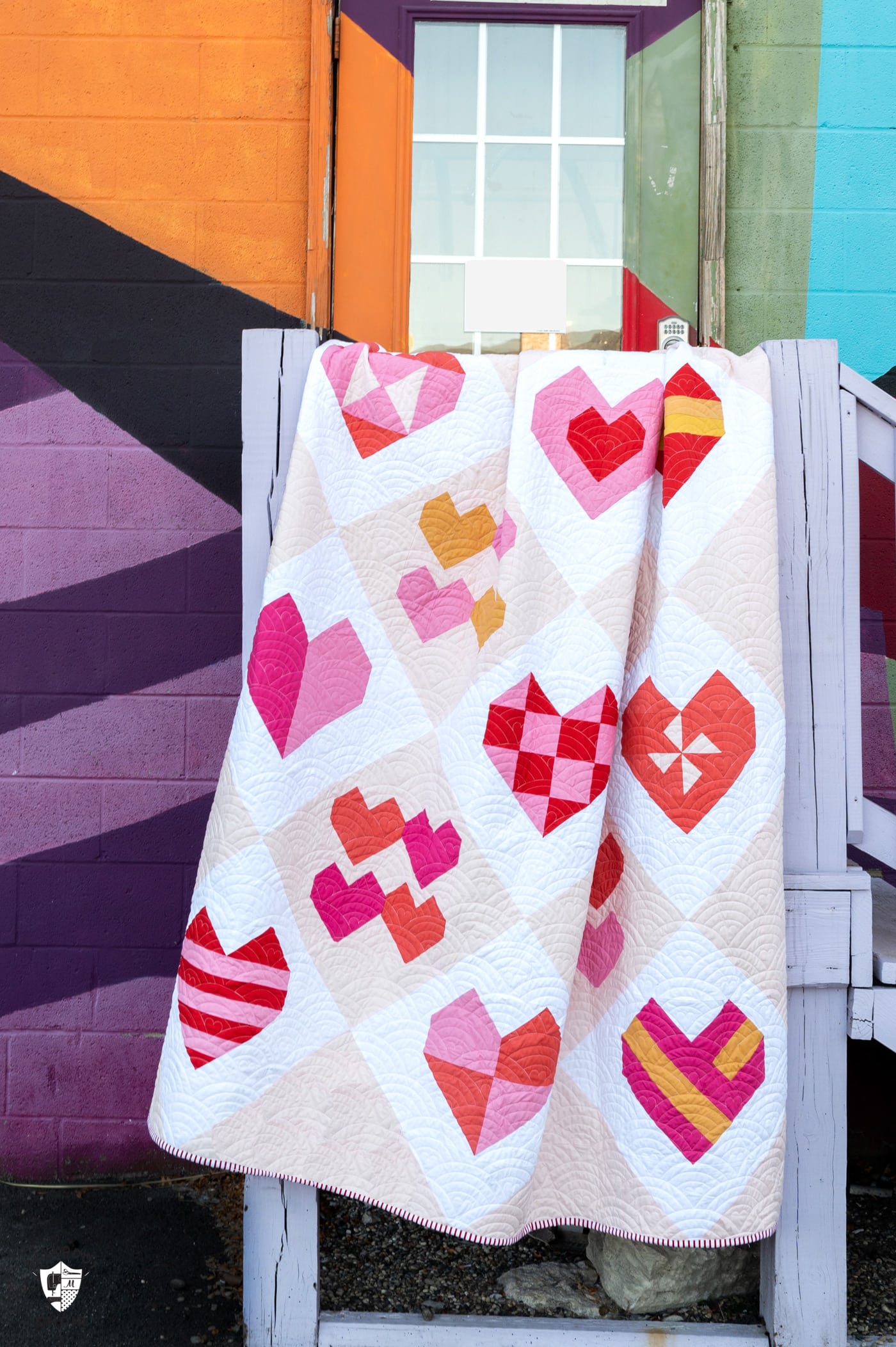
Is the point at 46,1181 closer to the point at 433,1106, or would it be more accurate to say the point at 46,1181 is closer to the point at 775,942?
the point at 433,1106

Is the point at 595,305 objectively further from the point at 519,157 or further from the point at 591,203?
the point at 519,157

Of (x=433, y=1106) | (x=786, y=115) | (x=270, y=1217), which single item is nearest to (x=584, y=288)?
(x=786, y=115)

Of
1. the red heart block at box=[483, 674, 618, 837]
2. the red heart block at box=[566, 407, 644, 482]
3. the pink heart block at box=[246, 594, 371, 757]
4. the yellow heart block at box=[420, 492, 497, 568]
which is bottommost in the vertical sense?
the red heart block at box=[483, 674, 618, 837]

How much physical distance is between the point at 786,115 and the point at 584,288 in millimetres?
497

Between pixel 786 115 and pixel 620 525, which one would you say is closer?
pixel 620 525

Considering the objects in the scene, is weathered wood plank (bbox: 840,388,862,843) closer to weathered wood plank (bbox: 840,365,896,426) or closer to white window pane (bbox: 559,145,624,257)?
weathered wood plank (bbox: 840,365,896,426)

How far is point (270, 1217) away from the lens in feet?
4.33

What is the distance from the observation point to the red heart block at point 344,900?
4.04 ft

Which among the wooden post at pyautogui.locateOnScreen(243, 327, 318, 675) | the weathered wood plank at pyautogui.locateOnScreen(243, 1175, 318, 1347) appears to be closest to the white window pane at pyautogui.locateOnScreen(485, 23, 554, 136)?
the wooden post at pyautogui.locateOnScreen(243, 327, 318, 675)

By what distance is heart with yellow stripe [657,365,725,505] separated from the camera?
1200mm

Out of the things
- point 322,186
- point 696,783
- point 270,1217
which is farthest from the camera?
point 322,186

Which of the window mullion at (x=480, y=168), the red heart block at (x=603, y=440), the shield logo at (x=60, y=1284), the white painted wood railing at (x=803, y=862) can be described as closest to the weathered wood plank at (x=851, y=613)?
the white painted wood railing at (x=803, y=862)

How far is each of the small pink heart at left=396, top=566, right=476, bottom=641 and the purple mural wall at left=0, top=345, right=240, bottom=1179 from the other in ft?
2.47

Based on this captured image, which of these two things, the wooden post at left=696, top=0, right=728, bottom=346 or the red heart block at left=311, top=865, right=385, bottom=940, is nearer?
the red heart block at left=311, top=865, right=385, bottom=940
